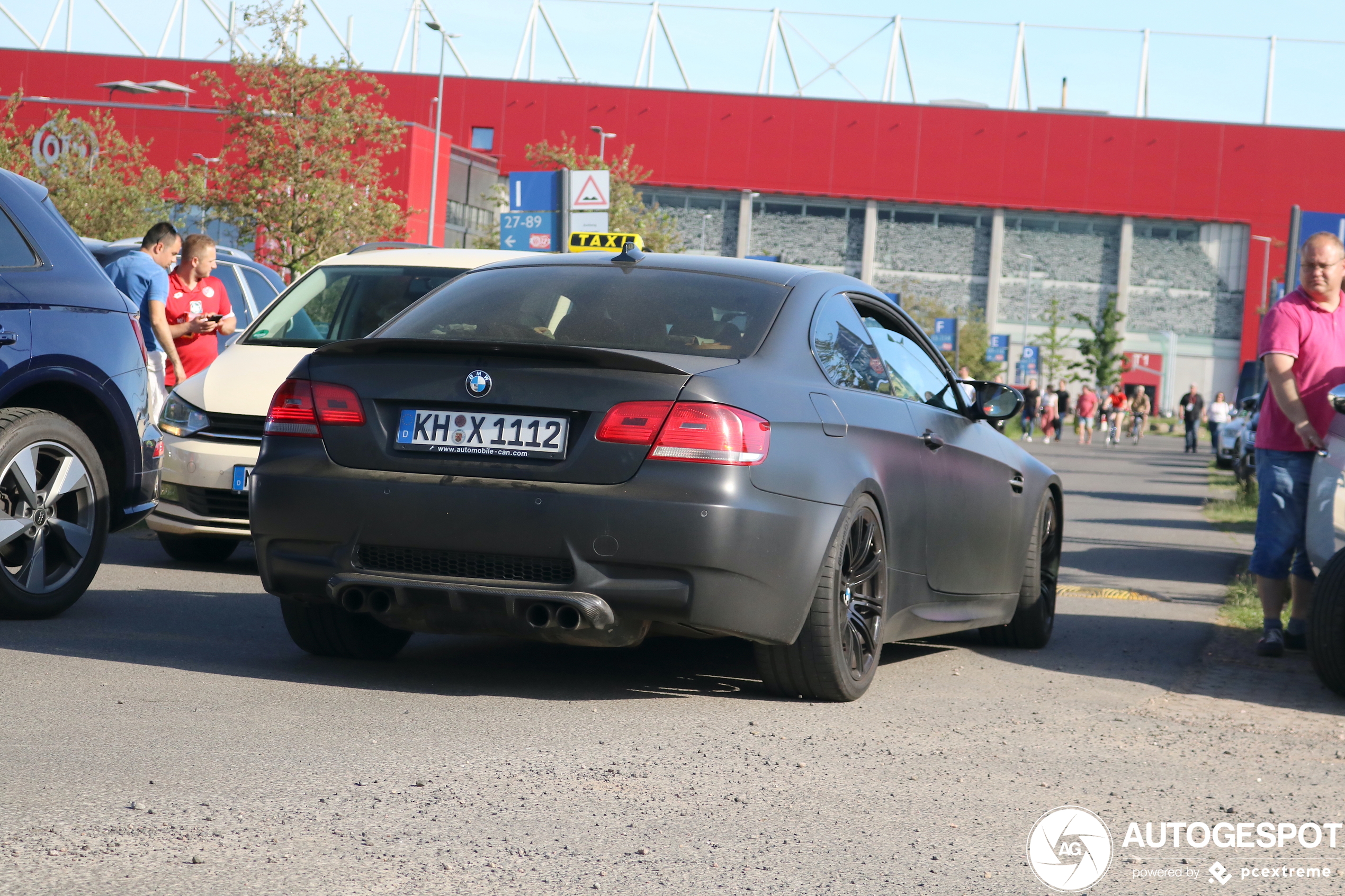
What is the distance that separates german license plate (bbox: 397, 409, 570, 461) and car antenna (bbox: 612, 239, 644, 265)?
112cm

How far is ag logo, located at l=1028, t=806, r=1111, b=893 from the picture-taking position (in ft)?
11.7

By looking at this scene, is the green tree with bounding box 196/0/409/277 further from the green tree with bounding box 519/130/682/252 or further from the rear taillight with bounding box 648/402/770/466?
the rear taillight with bounding box 648/402/770/466

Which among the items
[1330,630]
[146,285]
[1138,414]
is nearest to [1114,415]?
[1138,414]

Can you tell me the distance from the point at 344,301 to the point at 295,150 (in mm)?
24846

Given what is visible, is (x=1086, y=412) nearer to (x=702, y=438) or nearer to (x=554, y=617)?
(x=702, y=438)

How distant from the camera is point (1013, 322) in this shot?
84000 mm

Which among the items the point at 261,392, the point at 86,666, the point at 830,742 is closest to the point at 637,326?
the point at 830,742

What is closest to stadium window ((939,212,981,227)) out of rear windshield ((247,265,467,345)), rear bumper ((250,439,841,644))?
rear windshield ((247,265,467,345))

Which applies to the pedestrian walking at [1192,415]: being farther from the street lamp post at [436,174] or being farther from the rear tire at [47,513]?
the rear tire at [47,513]

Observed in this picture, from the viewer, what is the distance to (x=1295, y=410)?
6.96 metres

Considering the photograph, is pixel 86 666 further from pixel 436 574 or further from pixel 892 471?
pixel 892 471

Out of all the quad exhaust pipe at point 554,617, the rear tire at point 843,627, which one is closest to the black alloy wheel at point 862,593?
the rear tire at point 843,627

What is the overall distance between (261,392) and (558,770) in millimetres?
4772

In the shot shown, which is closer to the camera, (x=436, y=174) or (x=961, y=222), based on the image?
(x=436, y=174)
